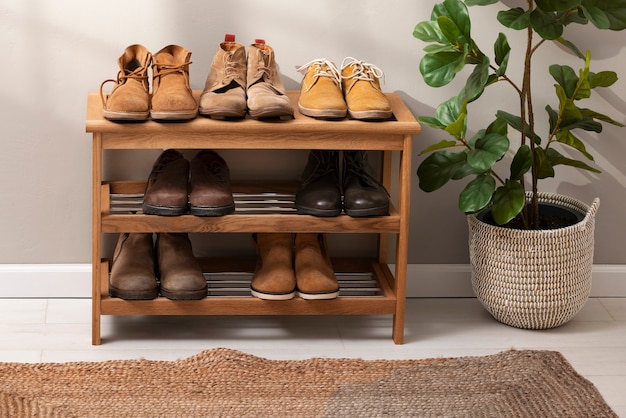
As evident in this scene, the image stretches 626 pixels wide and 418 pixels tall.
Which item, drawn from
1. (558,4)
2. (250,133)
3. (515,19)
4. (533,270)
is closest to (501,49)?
(515,19)

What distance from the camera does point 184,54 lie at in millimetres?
2410

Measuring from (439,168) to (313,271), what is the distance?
412mm

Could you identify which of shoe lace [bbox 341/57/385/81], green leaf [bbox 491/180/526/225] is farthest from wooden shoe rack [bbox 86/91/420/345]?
green leaf [bbox 491/180/526/225]

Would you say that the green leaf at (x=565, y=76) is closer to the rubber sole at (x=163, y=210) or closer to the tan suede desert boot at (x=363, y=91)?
the tan suede desert boot at (x=363, y=91)

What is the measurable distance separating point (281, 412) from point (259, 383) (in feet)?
0.43

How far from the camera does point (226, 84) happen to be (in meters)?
2.34

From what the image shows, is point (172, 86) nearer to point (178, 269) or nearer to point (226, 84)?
point (226, 84)

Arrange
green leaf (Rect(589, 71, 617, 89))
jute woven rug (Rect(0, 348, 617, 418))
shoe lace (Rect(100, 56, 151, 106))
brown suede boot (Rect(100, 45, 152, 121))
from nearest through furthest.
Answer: jute woven rug (Rect(0, 348, 617, 418)) < brown suede boot (Rect(100, 45, 152, 121)) < shoe lace (Rect(100, 56, 151, 106)) < green leaf (Rect(589, 71, 617, 89))

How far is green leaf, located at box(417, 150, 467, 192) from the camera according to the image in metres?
2.46

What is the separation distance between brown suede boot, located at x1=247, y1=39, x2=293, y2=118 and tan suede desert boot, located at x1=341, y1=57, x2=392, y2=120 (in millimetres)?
157

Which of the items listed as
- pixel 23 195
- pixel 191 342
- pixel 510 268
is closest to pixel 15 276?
pixel 23 195

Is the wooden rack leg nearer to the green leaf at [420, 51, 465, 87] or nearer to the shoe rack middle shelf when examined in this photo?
the shoe rack middle shelf

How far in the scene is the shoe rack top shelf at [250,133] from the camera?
7.39 ft

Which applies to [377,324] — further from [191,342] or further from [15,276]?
[15,276]
